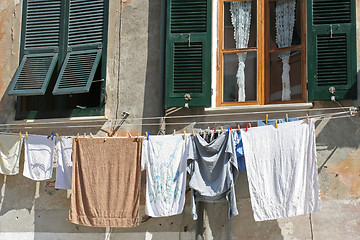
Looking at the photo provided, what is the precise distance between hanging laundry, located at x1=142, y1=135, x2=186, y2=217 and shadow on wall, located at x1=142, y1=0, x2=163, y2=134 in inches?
22.8

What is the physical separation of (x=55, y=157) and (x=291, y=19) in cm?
376

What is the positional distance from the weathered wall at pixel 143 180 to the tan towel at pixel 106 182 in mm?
371

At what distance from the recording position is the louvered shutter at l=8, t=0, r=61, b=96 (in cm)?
931

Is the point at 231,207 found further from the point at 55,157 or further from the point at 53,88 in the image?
the point at 53,88

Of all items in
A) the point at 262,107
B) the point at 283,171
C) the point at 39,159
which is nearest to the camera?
the point at 283,171

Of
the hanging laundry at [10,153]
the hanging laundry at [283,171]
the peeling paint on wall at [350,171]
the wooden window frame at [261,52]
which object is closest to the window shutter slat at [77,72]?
the hanging laundry at [10,153]

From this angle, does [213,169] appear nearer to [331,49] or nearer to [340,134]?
[340,134]

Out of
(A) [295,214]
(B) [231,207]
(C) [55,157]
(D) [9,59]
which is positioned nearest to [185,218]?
(B) [231,207]

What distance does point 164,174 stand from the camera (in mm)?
8211

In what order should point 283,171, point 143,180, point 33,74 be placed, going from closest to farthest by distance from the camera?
point 283,171 < point 143,180 < point 33,74

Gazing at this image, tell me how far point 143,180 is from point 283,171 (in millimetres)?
1964

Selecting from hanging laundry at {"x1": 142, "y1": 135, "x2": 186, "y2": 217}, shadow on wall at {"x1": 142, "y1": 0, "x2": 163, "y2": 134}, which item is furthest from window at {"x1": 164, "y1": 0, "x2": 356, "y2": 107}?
hanging laundry at {"x1": 142, "y1": 135, "x2": 186, "y2": 217}

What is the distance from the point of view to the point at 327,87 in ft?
26.6

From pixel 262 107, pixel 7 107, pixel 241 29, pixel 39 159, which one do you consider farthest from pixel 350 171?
pixel 7 107
